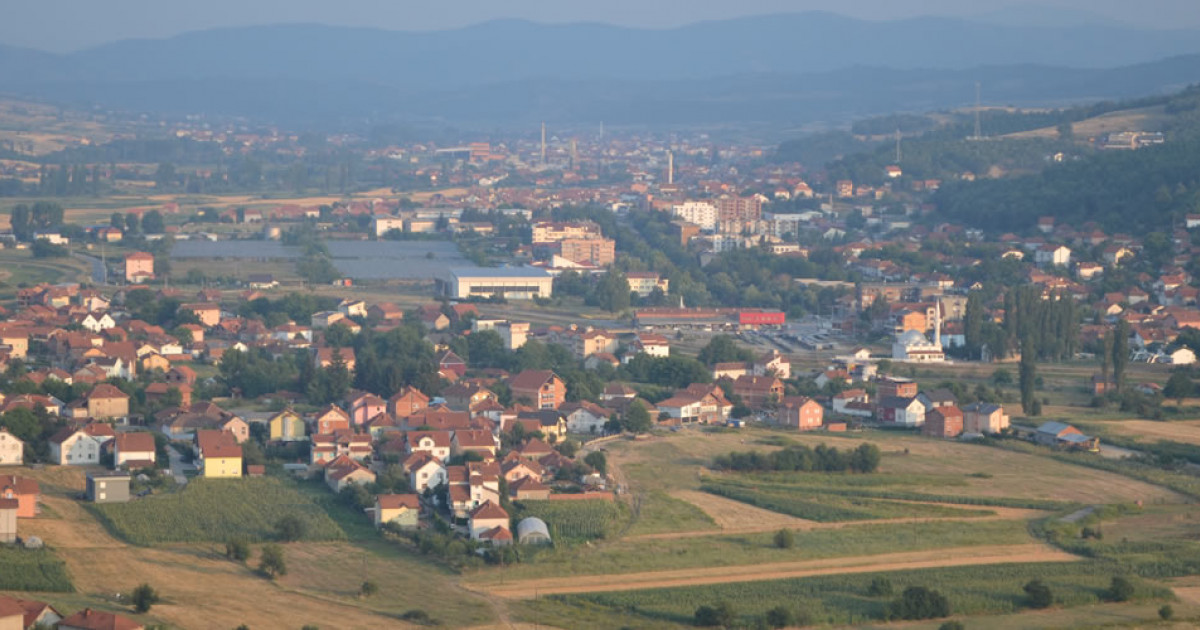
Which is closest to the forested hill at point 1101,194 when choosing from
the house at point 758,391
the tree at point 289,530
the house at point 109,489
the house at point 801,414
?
the house at point 758,391

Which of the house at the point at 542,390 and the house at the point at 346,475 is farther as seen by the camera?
the house at the point at 542,390

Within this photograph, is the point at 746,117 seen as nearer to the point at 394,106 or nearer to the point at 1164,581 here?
the point at 394,106

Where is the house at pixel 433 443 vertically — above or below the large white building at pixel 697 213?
below

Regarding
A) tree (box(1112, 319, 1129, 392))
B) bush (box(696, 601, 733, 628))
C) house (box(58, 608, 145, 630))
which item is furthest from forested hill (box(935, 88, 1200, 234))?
house (box(58, 608, 145, 630))

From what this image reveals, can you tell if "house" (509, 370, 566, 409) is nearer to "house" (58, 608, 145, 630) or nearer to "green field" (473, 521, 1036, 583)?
"green field" (473, 521, 1036, 583)

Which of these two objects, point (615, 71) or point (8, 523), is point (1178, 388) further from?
point (615, 71)

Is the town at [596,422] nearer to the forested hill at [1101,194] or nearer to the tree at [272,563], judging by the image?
the tree at [272,563]
